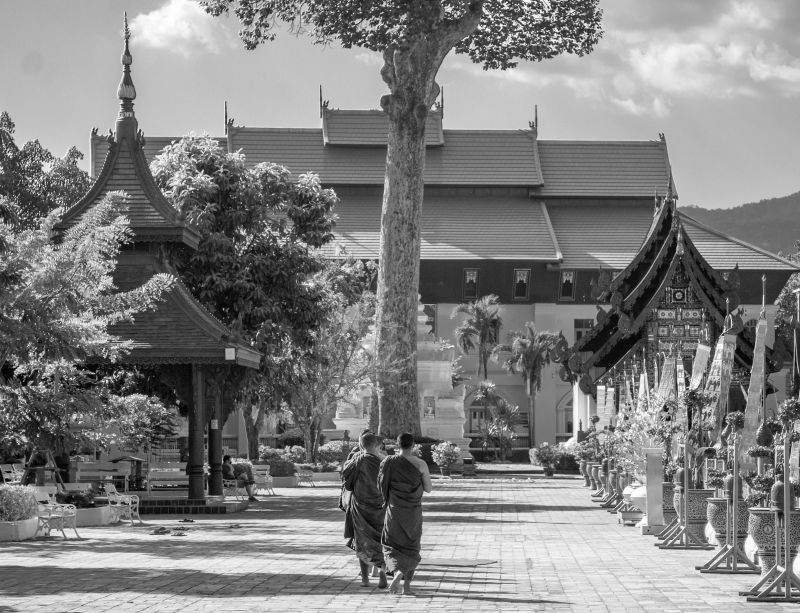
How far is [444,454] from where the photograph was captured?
49.7m

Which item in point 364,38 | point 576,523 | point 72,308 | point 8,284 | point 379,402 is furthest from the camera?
point 379,402

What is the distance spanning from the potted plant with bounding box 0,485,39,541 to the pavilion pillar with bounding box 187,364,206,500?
6724 mm

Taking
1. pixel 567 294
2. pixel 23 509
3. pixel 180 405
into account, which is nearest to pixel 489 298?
pixel 567 294

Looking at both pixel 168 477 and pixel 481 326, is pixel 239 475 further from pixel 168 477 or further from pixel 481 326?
pixel 481 326

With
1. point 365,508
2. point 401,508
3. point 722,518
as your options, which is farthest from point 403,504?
point 722,518

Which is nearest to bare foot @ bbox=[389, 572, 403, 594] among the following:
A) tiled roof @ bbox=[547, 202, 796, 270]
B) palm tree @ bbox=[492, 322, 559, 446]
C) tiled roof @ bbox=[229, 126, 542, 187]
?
palm tree @ bbox=[492, 322, 559, 446]

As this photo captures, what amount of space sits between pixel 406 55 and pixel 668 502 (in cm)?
1962

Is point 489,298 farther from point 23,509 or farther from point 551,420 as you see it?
point 23,509

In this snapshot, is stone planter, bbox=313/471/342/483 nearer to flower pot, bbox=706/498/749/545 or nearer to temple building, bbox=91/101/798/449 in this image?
flower pot, bbox=706/498/749/545

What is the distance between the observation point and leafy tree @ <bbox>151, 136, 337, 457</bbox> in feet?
103

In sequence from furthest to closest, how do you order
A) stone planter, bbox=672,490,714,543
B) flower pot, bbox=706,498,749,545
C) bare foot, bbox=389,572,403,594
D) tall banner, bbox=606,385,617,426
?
tall banner, bbox=606,385,617,426
stone planter, bbox=672,490,714,543
flower pot, bbox=706,498,749,545
bare foot, bbox=389,572,403,594

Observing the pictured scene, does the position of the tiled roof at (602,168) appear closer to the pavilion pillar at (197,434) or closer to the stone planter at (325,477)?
the stone planter at (325,477)

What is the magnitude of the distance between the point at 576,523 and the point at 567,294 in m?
63.0

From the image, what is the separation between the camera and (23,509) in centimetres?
2014
